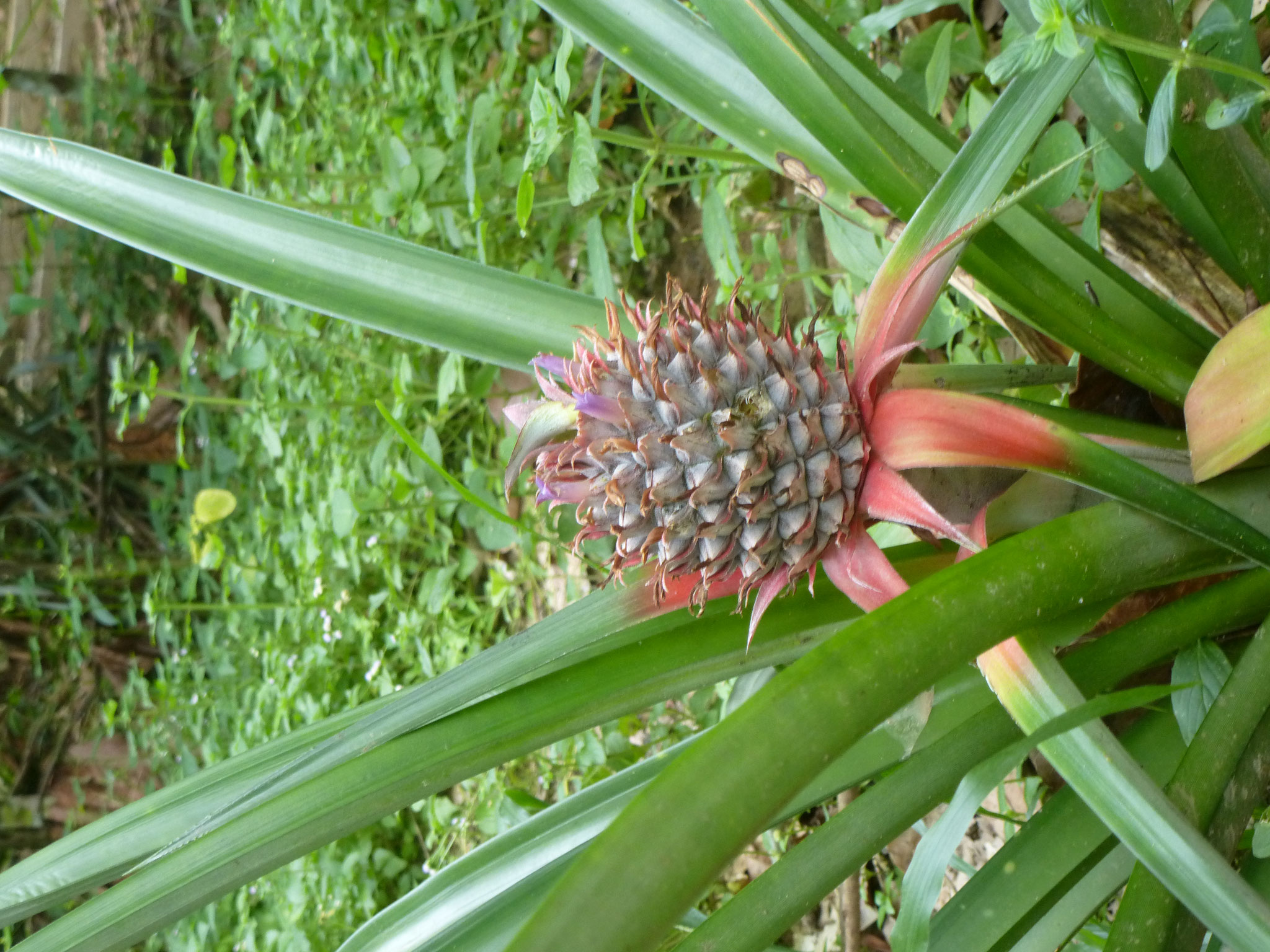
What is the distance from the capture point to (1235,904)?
0.51 m

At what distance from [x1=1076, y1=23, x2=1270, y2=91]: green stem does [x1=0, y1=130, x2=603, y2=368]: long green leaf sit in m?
0.42

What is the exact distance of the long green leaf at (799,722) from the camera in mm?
368

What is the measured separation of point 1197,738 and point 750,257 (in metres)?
0.84

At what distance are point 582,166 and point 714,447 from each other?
0.52 m

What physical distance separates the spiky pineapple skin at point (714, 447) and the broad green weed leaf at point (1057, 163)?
0.94 feet

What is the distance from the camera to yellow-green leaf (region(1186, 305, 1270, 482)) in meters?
0.59

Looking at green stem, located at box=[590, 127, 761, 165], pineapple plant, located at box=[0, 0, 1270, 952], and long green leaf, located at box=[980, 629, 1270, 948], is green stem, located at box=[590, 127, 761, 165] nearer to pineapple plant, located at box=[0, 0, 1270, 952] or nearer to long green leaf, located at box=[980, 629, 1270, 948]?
pineapple plant, located at box=[0, 0, 1270, 952]

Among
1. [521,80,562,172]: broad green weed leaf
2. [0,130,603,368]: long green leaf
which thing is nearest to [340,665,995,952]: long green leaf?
[0,130,603,368]: long green leaf

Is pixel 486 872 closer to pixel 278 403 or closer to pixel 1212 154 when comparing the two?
pixel 1212 154

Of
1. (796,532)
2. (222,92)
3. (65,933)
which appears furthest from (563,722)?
(222,92)

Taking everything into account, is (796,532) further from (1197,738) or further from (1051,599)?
(1197,738)

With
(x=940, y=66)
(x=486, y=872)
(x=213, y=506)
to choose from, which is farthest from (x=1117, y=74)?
(x=213, y=506)

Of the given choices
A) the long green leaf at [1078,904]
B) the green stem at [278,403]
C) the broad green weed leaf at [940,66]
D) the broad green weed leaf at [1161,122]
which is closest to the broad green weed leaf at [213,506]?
the green stem at [278,403]

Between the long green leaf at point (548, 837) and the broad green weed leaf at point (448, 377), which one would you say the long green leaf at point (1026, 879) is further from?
the broad green weed leaf at point (448, 377)
